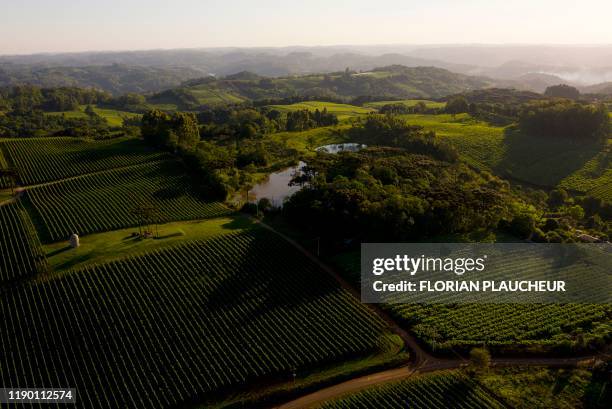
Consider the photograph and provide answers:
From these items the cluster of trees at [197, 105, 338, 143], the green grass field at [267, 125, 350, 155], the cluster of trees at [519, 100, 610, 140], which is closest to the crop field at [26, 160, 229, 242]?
the cluster of trees at [197, 105, 338, 143]

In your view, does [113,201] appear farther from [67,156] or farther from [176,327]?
[176,327]

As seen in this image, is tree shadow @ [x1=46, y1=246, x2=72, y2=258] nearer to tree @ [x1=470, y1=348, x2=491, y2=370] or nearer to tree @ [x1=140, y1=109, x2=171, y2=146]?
tree @ [x1=140, y1=109, x2=171, y2=146]

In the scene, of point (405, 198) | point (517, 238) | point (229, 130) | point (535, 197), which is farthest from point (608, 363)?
point (229, 130)

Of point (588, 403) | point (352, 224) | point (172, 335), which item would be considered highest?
point (352, 224)

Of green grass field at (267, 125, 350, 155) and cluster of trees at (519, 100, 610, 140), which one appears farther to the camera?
green grass field at (267, 125, 350, 155)

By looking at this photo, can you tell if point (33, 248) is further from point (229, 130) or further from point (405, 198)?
point (229, 130)

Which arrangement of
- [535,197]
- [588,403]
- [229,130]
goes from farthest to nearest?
[229,130] → [535,197] → [588,403]
